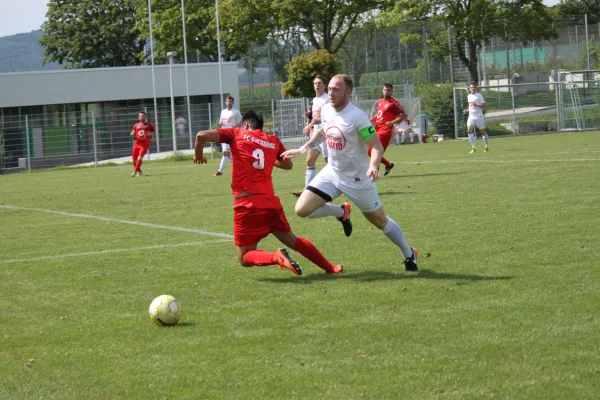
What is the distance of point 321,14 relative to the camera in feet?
185

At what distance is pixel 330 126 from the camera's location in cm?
879

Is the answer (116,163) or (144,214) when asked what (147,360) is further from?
(116,163)

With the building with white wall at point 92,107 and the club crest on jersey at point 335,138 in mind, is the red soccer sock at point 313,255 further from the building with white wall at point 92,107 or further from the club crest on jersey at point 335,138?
the building with white wall at point 92,107

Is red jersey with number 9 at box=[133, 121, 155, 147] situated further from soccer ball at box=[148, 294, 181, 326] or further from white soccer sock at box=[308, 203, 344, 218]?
soccer ball at box=[148, 294, 181, 326]

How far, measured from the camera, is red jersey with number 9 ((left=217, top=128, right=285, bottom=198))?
8805 millimetres

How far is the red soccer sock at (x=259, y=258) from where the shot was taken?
27.5ft

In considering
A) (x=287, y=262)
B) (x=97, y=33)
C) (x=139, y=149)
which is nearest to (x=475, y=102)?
(x=139, y=149)

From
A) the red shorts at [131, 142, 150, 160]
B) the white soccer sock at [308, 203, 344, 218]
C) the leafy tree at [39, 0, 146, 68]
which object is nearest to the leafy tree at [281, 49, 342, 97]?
the red shorts at [131, 142, 150, 160]

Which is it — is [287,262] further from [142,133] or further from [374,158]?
[142,133]

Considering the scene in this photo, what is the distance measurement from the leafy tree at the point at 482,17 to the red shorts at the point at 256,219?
43059mm

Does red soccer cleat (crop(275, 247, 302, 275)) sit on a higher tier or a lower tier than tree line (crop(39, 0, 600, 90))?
lower

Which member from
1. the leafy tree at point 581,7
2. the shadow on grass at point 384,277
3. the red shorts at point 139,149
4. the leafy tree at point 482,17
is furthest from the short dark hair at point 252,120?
the leafy tree at point 581,7

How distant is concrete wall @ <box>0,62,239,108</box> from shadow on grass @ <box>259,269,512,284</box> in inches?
1796

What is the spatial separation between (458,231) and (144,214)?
6074mm
